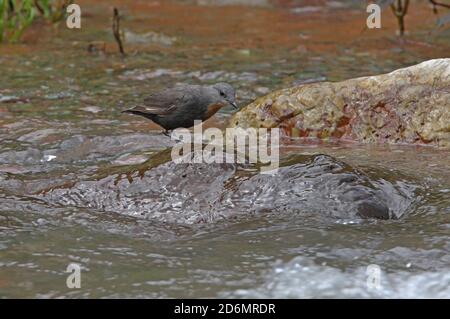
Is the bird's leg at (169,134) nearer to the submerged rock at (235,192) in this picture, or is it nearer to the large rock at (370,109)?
the large rock at (370,109)

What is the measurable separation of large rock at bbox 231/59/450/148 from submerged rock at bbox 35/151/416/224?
5.25 feet

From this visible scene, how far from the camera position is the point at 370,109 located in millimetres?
6891

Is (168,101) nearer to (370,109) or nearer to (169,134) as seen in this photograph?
(169,134)

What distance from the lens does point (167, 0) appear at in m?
13.1

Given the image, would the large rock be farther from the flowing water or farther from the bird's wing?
the bird's wing

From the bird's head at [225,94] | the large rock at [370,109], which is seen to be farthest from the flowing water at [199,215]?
the bird's head at [225,94]

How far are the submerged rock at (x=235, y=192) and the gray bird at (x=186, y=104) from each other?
0.84 metres

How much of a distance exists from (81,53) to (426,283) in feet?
20.9

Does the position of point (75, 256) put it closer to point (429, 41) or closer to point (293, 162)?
point (293, 162)

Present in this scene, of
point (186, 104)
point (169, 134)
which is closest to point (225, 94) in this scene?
point (186, 104)

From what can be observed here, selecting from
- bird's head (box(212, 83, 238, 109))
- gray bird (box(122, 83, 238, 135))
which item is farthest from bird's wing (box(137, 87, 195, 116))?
bird's head (box(212, 83, 238, 109))

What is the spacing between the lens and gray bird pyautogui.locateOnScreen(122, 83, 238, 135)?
5.98 m

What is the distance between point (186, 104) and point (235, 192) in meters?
1.17

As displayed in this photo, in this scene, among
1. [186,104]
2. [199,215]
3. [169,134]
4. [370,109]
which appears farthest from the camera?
[370,109]
